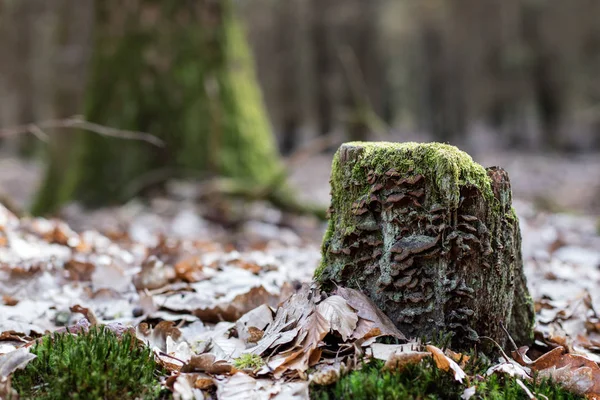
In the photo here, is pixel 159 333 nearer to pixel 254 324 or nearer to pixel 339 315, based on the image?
pixel 254 324

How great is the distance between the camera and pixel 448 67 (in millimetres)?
28109

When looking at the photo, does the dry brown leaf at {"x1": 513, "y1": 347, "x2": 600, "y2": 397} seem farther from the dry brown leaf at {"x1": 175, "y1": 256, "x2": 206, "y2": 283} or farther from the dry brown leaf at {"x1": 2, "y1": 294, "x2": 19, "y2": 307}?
the dry brown leaf at {"x1": 2, "y1": 294, "x2": 19, "y2": 307}

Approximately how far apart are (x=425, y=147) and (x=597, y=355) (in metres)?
1.26

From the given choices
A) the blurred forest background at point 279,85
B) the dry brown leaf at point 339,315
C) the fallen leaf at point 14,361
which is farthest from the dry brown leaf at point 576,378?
the blurred forest background at point 279,85

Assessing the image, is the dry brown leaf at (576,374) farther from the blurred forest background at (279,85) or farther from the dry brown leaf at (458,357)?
the blurred forest background at (279,85)

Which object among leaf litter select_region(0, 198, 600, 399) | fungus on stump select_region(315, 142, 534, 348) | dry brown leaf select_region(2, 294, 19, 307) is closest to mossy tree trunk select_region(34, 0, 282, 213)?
leaf litter select_region(0, 198, 600, 399)

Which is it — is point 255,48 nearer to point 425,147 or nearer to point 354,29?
point 354,29

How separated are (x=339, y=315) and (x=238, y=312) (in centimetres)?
83

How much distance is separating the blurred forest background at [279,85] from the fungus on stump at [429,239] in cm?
250

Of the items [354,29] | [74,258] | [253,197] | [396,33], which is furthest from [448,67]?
[74,258]

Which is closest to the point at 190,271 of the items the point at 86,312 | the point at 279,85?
the point at 86,312

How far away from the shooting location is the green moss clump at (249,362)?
2.05 m

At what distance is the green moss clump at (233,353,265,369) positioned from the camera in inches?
80.8

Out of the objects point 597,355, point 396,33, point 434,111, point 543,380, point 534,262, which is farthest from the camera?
point 396,33
